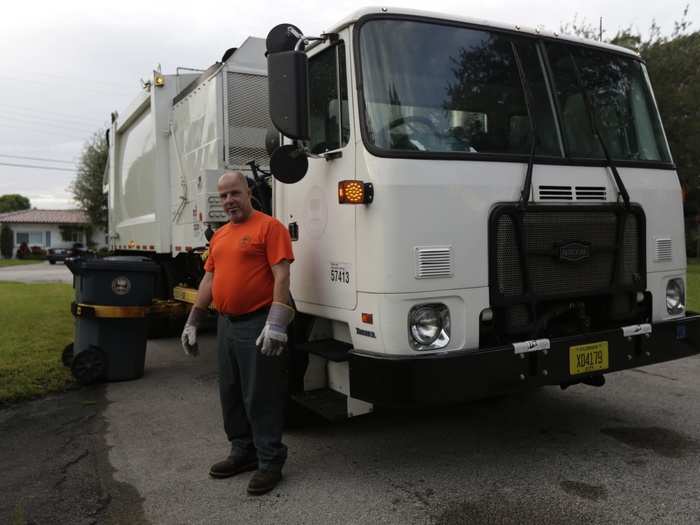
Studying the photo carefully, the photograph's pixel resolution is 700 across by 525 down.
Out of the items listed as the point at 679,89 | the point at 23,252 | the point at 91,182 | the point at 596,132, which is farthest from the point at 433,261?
the point at 23,252

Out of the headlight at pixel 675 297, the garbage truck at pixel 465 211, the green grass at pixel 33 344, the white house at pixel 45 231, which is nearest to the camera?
the garbage truck at pixel 465 211

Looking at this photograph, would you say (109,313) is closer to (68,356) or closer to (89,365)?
(89,365)

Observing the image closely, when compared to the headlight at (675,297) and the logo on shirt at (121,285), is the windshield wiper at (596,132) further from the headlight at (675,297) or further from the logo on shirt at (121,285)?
the logo on shirt at (121,285)

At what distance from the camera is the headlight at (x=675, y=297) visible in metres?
4.23

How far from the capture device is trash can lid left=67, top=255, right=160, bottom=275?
6039mm

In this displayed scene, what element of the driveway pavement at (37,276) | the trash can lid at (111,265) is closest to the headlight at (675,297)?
the trash can lid at (111,265)

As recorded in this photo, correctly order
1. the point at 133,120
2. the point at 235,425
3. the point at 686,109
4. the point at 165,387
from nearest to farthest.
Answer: the point at 235,425
the point at 165,387
the point at 133,120
the point at 686,109

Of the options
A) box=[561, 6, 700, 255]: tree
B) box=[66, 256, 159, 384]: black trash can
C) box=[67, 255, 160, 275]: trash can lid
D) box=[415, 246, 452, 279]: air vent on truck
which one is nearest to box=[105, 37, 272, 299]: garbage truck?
box=[67, 255, 160, 275]: trash can lid

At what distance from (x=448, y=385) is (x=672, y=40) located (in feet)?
84.3

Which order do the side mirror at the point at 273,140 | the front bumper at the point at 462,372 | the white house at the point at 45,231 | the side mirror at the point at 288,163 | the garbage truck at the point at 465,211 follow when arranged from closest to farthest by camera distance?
the front bumper at the point at 462,372
the garbage truck at the point at 465,211
the side mirror at the point at 288,163
the side mirror at the point at 273,140
the white house at the point at 45,231

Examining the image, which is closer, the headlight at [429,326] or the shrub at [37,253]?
the headlight at [429,326]

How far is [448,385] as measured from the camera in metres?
3.23

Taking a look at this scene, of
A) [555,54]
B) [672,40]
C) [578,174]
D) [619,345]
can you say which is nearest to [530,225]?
[578,174]

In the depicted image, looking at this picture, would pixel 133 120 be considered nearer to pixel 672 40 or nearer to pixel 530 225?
pixel 530 225
